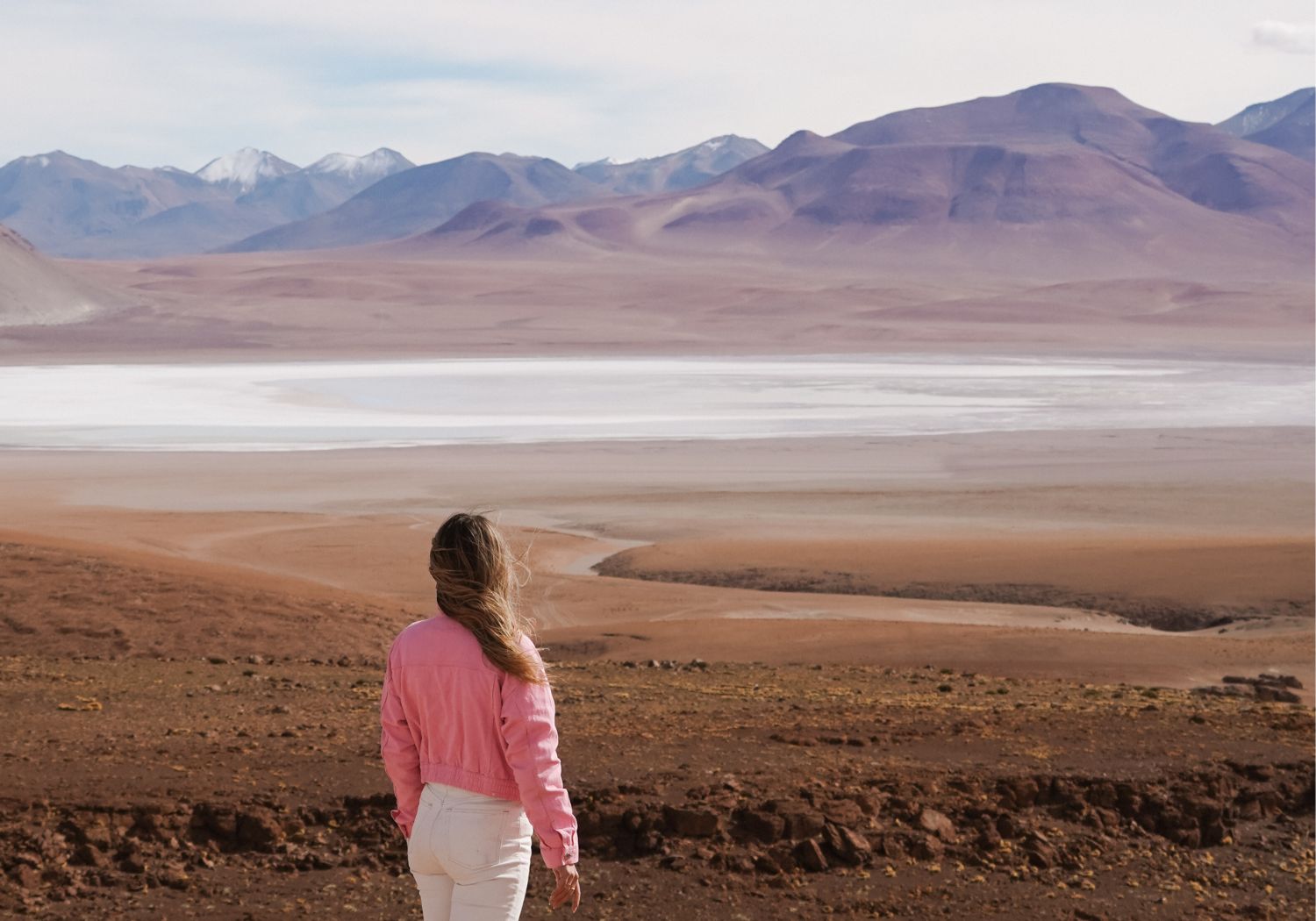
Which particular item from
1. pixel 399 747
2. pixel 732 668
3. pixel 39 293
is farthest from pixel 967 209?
pixel 399 747

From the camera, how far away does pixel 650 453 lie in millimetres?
25094

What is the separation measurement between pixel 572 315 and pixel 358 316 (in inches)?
407

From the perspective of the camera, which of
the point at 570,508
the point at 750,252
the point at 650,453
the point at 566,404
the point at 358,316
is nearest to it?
the point at 570,508

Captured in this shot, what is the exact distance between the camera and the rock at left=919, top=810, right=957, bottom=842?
569cm

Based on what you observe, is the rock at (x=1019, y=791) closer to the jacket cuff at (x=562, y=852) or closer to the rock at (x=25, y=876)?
the jacket cuff at (x=562, y=852)

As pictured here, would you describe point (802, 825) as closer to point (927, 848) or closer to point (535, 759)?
point (927, 848)

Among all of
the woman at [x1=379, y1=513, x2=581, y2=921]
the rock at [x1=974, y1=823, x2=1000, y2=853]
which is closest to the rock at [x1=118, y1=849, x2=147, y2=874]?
the woman at [x1=379, y1=513, x2=581, y2=921]

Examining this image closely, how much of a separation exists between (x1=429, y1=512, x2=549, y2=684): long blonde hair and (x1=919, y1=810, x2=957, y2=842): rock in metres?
3.00

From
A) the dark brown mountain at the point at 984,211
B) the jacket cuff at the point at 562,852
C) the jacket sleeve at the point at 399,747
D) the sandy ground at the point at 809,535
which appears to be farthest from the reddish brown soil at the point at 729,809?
the dark brown mountain at the point at 984,211

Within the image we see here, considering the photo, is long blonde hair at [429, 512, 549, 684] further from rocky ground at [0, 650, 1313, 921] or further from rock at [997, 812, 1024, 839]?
rock at [997, 812, 1024, 839]

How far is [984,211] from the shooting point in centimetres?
13638

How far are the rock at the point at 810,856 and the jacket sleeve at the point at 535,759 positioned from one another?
2.46 meters

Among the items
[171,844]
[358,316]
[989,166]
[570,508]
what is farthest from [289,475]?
[989,166]

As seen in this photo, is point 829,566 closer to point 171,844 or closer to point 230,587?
point 230,587
